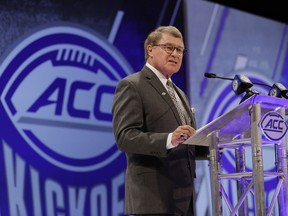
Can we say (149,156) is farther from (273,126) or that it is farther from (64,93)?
(64,93)

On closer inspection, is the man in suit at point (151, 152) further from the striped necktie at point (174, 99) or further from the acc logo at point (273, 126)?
the acc logo at point (273, 126)

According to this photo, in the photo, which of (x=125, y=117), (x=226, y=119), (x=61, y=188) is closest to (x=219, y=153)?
(x=226, y=119)

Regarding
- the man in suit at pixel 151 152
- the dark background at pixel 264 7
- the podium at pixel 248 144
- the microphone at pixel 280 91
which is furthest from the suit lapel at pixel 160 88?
the dark background at pixel 264 7

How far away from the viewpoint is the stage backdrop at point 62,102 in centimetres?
364

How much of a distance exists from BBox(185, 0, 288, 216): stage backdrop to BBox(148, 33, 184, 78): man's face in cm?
222

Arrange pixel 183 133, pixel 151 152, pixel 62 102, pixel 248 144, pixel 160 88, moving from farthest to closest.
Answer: pixel 62 102
pixel 160 88
pixel 248 144
pixel 151 152
pixel 183 133

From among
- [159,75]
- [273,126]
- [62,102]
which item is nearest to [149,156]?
[159,75]

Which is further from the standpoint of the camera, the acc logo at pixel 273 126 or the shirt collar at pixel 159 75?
the shirt collar at pixel 159 75

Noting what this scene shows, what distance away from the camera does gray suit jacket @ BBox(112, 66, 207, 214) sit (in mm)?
2152

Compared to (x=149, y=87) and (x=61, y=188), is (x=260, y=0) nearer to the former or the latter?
(x=61, y=188)

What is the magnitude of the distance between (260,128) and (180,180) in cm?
43

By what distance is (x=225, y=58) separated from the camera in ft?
15.9

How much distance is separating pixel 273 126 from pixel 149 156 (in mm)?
515

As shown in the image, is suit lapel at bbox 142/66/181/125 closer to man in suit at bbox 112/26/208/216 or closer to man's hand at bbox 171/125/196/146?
man in suit at bbox 112/26/208/216
